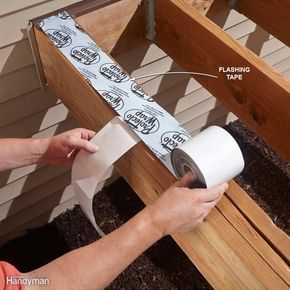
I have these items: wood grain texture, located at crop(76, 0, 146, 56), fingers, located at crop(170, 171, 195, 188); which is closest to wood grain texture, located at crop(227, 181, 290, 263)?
fingers, located at crop(170, 171, 195, 188)

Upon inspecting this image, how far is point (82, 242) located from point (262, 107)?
1270 mm

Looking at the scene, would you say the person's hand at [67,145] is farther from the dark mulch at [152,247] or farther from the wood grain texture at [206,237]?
the dark mulch at [152,247]

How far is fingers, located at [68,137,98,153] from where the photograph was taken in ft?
3.63

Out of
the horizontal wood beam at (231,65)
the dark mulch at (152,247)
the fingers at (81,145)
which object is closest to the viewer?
the fingers at (81,145)

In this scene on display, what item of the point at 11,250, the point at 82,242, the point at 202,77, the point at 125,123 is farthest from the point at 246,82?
the point at 11,250

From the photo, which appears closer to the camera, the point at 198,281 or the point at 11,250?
the point at 198,281

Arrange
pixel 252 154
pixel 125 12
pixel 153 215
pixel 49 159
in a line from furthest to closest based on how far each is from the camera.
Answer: pixel 252 154 → pixel 125 12 → pixel 49 159 → pixel 153 215

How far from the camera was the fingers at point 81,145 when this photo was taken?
1107mm

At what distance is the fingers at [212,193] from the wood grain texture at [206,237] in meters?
0.07

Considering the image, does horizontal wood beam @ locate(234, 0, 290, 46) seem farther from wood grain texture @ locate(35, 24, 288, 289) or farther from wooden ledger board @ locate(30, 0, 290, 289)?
wood grain texture @ locate(35, 24, 288, 289)

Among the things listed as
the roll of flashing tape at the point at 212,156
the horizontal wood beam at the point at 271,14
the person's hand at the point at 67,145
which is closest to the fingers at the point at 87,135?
the person's hand at the point at 67,145

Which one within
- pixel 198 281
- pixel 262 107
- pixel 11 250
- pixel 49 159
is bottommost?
pixel 198 281

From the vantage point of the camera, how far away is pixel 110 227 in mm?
2268

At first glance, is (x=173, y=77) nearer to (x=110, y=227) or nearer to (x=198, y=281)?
(x=110, y=227)
